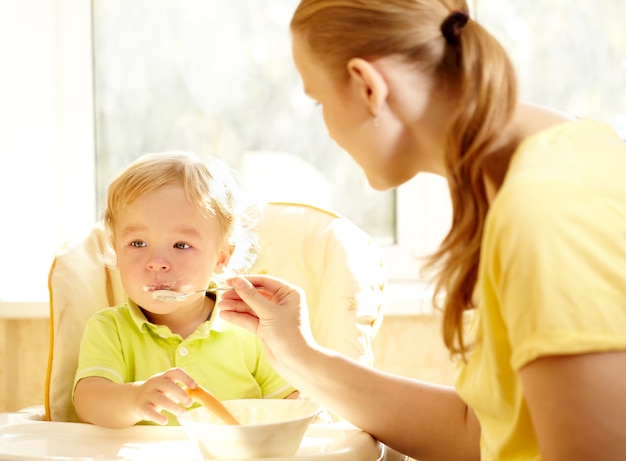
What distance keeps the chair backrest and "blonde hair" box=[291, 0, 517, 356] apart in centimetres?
47

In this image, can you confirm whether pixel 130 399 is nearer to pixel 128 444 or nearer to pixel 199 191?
pixel 128 444

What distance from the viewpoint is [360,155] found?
1.01 metres

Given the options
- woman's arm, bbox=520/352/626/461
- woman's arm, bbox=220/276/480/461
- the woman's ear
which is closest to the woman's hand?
woman's arm, bbox=220/276/480/461

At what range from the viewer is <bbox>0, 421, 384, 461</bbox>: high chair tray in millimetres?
1074

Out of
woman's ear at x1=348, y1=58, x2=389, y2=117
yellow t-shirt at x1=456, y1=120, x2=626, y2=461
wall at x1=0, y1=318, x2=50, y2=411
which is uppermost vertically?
woman's ear at x1=348, y1=58, x2=389, y2=117

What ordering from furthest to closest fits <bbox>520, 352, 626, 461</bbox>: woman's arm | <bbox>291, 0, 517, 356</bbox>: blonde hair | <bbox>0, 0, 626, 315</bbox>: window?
<bbox>0, 0, 626, 315</bbox>: window
<bbox>291, 0, 517, 356</bbox>: blonde hair
<bbox>520, 352, 626, 461</bbox>: woman's arm

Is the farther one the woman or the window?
the window

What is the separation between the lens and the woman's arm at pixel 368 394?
120 cm

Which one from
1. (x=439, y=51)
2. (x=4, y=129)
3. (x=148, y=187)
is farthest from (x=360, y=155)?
(x=4, y=129)

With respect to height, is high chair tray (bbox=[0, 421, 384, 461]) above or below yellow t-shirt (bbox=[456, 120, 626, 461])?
below

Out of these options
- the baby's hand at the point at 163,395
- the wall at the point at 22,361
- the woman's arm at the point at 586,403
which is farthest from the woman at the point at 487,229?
the wall at the point at 22,361

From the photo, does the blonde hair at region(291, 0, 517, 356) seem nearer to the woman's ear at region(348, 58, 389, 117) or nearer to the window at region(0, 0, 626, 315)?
the woman's ear at region(348, 58, 389, 117)

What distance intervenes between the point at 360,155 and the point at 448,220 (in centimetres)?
138

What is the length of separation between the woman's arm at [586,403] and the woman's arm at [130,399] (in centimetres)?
52
